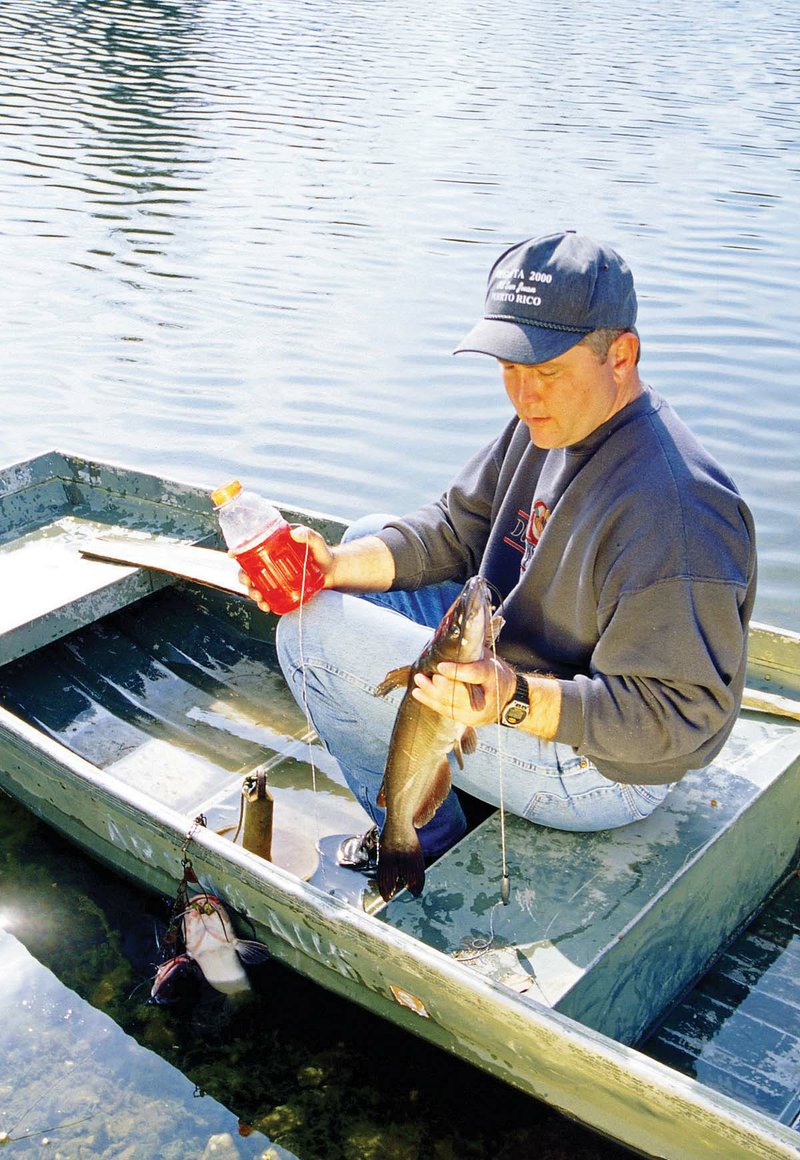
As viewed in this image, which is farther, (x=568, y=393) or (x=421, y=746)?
(x=421, y=746)

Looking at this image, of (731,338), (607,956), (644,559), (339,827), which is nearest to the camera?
(644,559)

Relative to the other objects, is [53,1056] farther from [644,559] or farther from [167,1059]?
[644,559]

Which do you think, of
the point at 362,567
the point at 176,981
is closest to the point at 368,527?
the point at 362,567

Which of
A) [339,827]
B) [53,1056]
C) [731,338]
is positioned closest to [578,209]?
[731,338]

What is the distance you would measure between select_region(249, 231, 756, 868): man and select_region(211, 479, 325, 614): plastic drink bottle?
0.09 metres

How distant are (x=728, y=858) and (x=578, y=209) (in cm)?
1382

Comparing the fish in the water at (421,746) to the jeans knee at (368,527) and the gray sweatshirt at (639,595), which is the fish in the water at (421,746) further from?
the jeans knee at (368,527)

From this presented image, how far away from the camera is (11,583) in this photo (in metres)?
5.88

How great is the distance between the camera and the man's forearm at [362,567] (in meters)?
4.07

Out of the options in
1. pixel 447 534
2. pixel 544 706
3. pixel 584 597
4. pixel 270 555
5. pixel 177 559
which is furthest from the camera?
pixel 177 559

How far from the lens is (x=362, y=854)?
417 cm

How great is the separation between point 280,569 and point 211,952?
1.42m

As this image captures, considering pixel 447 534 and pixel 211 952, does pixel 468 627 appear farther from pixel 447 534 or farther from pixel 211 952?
pixel 211 952

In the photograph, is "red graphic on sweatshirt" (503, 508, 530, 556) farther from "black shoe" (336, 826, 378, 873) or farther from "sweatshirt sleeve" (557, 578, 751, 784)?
"black shoe" (336, 826, 378, 873)
